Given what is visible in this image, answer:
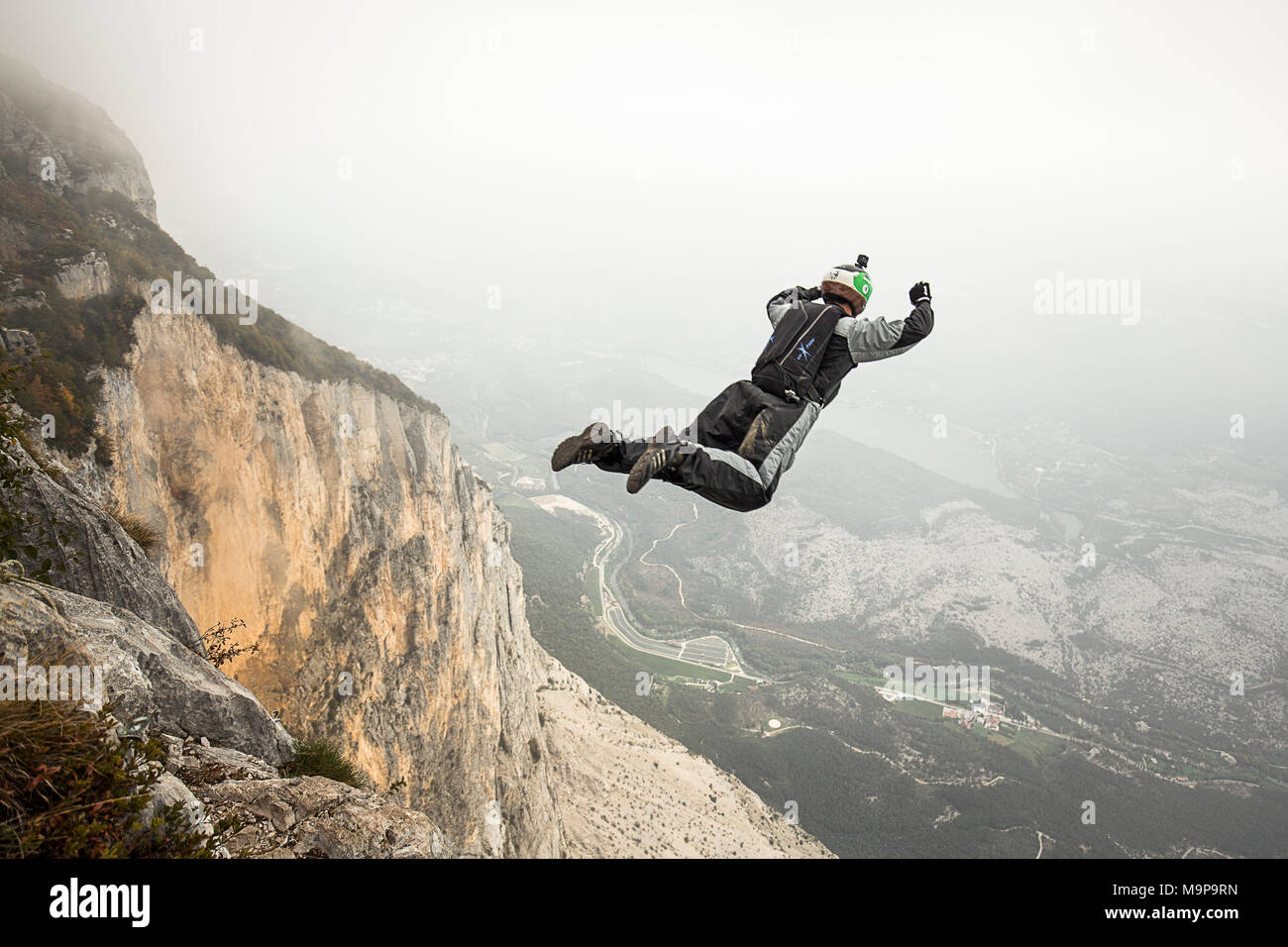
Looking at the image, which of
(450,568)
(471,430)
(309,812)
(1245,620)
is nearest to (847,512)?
(1245,620)

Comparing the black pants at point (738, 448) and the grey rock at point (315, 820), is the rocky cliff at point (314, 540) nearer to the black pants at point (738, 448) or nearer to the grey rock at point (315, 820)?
the grey rock at point (315, 820)

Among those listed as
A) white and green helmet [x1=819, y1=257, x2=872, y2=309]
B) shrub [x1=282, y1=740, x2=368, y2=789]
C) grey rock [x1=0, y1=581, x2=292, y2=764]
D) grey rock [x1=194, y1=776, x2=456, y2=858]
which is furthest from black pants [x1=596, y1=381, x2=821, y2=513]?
shrub [x1=282, y1=740, x2=368, y2=789]

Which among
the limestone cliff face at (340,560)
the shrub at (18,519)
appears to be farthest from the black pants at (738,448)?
the limestone cliff face at (340,560)

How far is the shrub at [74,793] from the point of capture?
2.77 meters

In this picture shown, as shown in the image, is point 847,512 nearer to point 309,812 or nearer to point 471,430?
point 471,430

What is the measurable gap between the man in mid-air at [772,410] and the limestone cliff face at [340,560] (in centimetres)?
1274

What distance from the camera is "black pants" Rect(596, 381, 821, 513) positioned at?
6.21 metres

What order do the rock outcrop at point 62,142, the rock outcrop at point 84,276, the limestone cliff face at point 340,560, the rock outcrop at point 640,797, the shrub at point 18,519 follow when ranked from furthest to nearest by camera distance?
the rock outcrop at point 640,797 → the rock outcrop at point 62,142 → the limestone cliff face at point 340,560 → the rock outcrop at point 84,276 → the shrub at point 18,519

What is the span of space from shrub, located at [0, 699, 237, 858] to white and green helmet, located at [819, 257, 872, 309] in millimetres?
6406

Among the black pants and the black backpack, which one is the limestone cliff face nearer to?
the black pants

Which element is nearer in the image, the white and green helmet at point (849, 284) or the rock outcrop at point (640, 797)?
the white and green helmet at point (849, 284)

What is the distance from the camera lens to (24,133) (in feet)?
66.4

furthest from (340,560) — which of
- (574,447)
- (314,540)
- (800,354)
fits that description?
(800,354)
